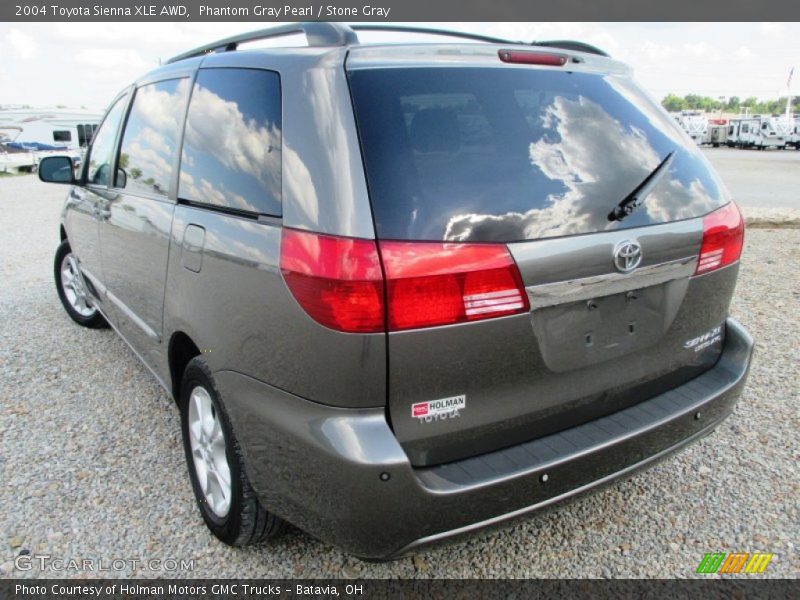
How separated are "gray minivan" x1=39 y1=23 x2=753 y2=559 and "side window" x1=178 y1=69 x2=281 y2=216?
0.01m

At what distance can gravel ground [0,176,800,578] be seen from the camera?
2355 mm

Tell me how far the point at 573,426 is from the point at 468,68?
4.02 ft

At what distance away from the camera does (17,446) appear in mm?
3199

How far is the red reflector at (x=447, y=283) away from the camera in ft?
5.50

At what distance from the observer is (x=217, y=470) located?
244 centimetres

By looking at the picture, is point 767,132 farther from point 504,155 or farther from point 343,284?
point 343,284

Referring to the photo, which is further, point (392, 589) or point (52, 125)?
point (52, 125)

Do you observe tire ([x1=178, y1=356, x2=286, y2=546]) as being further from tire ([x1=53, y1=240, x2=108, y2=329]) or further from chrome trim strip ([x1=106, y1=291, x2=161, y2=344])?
tire ([x1=53, y1=240, x2=108, y2=329])

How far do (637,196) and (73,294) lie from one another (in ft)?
15.5

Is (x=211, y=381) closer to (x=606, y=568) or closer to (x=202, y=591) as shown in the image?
(x=202, y=591)

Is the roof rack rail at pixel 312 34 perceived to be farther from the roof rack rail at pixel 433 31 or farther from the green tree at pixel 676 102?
the green tree at pixel 676 102

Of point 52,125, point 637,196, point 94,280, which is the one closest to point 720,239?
point 637,196

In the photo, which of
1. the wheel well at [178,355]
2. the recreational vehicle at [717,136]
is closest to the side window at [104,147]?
the wheel well at [178,355]

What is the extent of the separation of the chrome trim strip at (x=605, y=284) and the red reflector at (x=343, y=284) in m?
0.47
